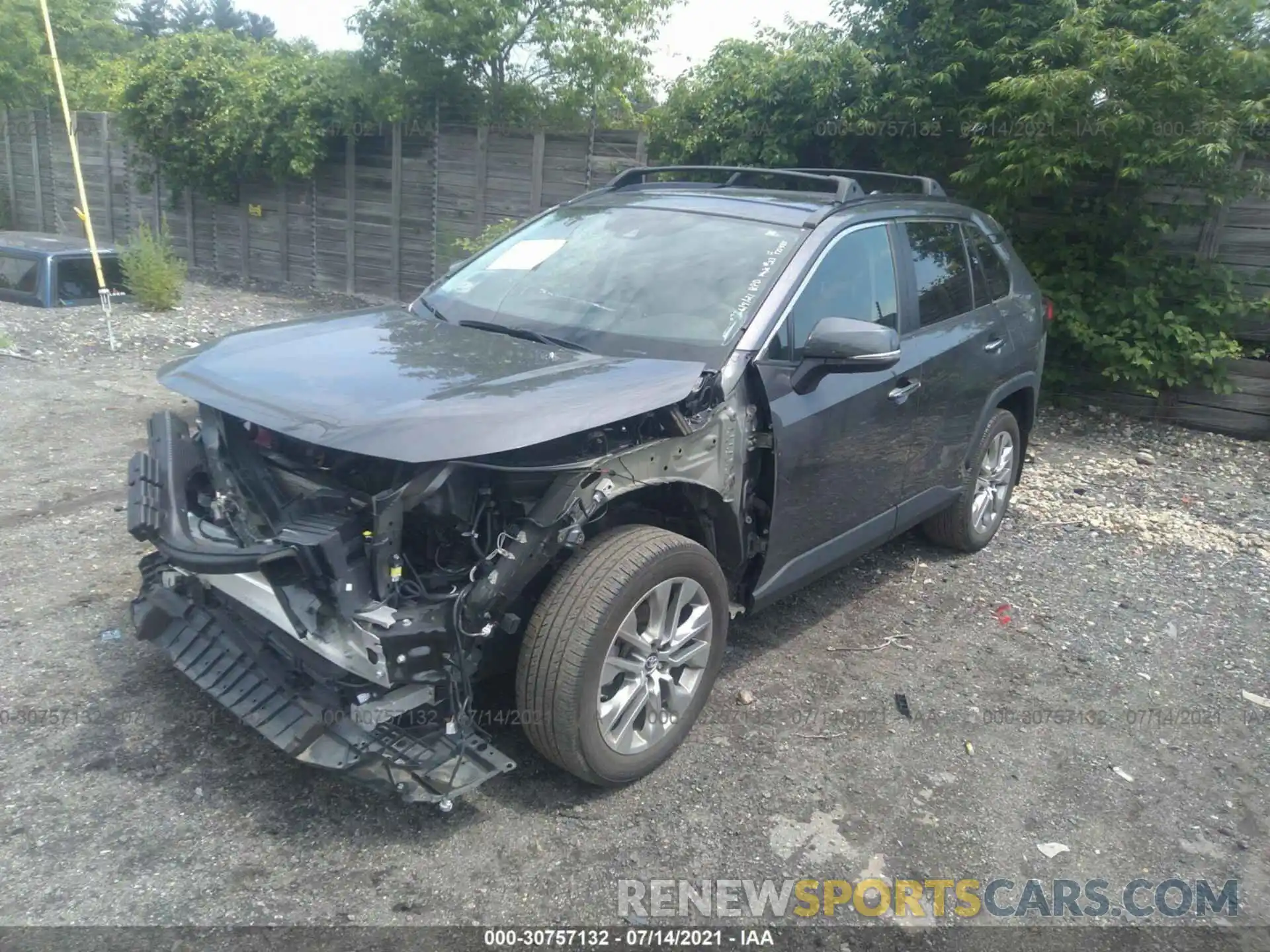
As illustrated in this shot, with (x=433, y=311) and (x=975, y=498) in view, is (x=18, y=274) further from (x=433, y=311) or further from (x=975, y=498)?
(x=975, y=498)

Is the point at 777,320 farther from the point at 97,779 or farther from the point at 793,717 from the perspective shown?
the point at 97,779

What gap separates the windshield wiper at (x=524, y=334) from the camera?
371cm

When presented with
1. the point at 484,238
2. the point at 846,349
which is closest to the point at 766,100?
the point at 484,238

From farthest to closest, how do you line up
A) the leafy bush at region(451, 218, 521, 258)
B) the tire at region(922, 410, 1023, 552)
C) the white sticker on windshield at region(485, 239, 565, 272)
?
1. the leafy bush at region(451, 218, 521, 258)
2. the tire at region(922, 410, 1023, 552)
3. the white sticker on windshield at region(485, 239, 565, 272)

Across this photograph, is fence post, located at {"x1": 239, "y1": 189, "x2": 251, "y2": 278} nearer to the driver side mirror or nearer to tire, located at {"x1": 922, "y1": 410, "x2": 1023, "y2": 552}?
tire, located at {"x1": 922, "y1": 410, "x2": 1023, "y2": 552}

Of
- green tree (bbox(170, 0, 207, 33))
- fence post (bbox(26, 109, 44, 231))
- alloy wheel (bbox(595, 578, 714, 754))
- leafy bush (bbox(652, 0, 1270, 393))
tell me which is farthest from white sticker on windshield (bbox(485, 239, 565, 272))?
green tree (bbox(170, 0, 207, 33))

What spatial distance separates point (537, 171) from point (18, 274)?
545cm

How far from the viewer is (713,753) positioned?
356 cm

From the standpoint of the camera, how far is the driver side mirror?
11.5 feet

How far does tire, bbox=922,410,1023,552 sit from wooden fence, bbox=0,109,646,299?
639 cm

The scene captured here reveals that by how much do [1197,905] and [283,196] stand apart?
46.5 ft

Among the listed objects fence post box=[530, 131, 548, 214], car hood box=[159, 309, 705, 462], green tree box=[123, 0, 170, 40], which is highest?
green tree box=[123, 0, 170, 40]

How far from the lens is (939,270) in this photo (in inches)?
187

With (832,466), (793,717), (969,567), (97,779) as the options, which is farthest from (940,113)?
(97,779)
